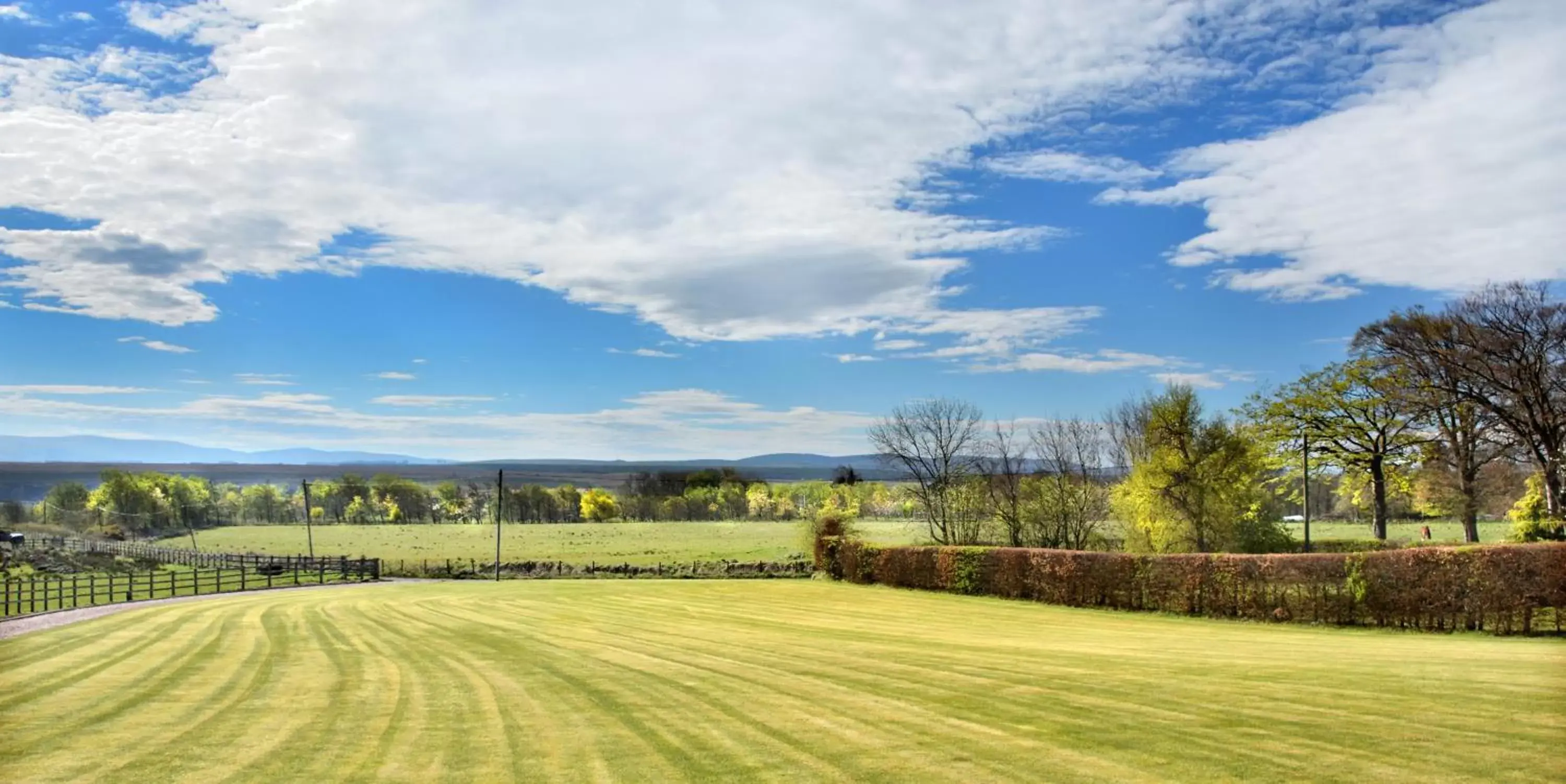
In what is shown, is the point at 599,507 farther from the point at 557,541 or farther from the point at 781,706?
the point at 781,706

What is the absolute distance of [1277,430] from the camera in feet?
153

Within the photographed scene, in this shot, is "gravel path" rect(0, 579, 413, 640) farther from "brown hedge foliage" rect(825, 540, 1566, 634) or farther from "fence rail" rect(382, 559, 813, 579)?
"brown hedge foliage" rect(825, 540, 1566, 634)

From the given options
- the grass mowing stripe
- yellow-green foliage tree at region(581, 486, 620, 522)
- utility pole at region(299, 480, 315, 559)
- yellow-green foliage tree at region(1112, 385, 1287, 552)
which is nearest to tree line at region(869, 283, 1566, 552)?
yellow-green foliage tree at region(1112, 385, 1287, 552)

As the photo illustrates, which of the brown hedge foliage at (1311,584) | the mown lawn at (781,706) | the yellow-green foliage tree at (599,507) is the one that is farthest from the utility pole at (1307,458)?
the yellow-green foliage tree at (599,507)

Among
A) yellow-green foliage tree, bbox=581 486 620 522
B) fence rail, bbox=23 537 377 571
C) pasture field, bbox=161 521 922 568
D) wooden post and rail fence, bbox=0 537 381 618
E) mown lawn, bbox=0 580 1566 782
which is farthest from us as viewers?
yellow-green foliage tree, bbox=581 486 620 522

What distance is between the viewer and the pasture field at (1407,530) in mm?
50688

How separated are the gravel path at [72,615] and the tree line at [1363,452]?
37993mm

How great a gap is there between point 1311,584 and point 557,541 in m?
82.9

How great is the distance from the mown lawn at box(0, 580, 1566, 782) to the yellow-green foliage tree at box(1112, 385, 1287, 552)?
16277mm

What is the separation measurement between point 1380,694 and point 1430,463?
127ft

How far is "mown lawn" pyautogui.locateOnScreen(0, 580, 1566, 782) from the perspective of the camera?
9.66m

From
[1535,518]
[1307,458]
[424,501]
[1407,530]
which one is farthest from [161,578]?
[424,501]

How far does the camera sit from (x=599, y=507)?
169m

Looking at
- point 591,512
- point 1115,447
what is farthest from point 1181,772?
point 591,512
